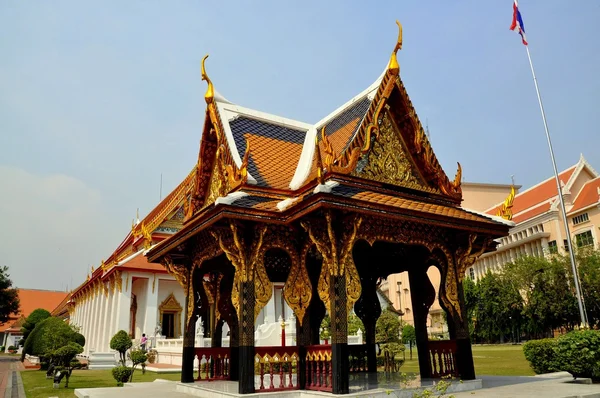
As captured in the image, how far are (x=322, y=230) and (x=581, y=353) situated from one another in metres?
5.86

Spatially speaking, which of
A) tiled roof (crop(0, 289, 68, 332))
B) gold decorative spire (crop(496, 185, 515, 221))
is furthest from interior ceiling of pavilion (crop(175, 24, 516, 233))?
tiled roof (crop(0, 289, 68, 332))

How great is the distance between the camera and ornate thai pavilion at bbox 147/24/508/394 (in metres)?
7.66

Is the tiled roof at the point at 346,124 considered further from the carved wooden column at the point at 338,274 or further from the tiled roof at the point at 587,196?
the tiled roof at the point at 587,196

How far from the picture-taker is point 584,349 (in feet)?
30.2

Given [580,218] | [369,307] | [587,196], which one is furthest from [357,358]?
[587,196]

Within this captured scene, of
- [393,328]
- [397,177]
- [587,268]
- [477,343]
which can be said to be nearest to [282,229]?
[397,177]

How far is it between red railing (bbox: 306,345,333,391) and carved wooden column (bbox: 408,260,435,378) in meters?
2.99

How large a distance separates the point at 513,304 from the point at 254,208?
1417 inches

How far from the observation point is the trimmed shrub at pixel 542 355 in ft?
39.3

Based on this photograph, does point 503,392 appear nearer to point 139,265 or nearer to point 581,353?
point 581,353

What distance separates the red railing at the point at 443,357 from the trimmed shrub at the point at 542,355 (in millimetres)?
4003

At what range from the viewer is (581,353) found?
30.2 ft

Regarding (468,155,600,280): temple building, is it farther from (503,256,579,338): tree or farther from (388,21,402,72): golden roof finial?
(388,21,402,72): golden roof finial

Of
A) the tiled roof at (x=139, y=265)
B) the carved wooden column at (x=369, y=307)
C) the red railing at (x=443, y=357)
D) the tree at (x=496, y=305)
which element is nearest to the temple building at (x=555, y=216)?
the tree at (x=496, y=305)
